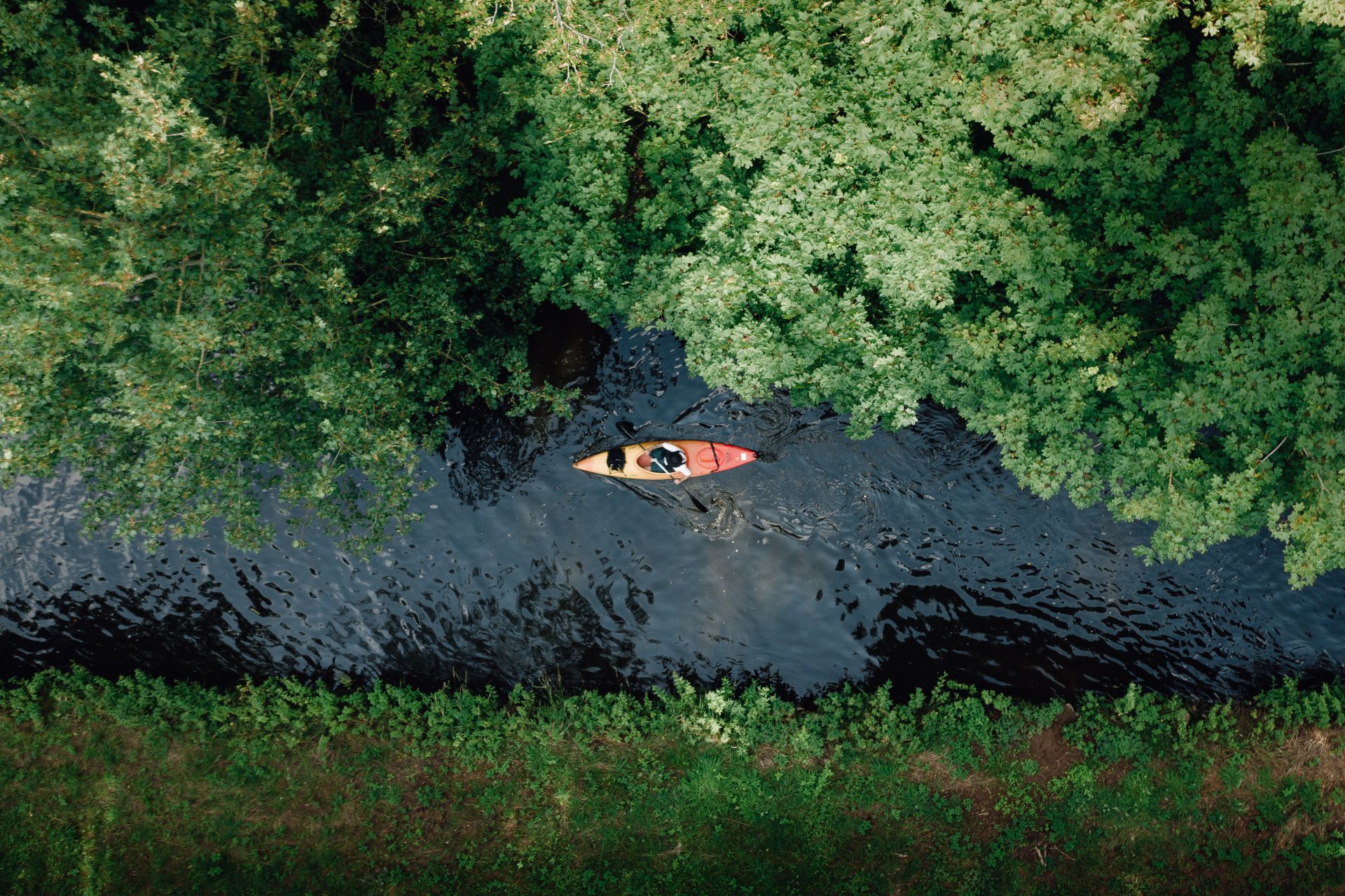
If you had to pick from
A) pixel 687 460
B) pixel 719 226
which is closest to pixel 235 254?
pixel 719 226

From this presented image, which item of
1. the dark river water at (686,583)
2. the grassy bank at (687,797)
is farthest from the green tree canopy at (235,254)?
the grassy bank at (687,797)

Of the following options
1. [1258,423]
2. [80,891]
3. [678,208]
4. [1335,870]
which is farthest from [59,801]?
[1335,870]

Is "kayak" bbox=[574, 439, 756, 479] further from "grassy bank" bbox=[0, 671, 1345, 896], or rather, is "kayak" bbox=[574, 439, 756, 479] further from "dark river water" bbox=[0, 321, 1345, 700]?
"grassy bank" bbox=[0, 671, 1345, 896]

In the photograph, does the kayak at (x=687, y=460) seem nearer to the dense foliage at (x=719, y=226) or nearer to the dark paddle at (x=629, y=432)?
the dark paddle at (x=629, y=432)

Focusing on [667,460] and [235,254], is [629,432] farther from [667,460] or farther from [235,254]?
[235,254]

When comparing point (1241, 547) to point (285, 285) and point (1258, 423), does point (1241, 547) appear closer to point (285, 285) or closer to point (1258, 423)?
point (1258, 423)

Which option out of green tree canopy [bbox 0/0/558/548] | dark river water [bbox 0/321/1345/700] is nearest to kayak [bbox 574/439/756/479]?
dark river water [bbox 0/321/1345/700]
